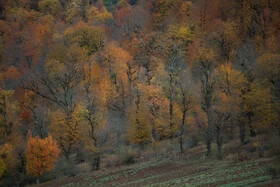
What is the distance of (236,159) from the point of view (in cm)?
2380

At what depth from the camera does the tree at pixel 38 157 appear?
107ft

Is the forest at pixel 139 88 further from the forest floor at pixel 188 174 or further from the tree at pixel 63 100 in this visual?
the forest floor at pixel 188 174

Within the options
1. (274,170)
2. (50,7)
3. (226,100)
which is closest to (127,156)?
(226,100)

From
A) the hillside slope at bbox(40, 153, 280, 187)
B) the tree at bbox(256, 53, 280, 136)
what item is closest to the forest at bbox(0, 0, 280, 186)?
the tree at bbox(256, 53, 280, 136)

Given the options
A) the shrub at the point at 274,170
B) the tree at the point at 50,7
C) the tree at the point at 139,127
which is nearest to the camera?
the shrub at the point at 274,170

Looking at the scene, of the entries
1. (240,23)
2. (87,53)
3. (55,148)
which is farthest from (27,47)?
(240,23)

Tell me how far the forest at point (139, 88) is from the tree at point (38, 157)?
0.12 m

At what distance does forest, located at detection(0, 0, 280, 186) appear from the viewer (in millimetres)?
31234

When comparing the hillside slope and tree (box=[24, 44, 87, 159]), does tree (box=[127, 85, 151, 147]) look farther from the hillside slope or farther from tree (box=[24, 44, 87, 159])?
tree (box=[24, 44, 87, 159])

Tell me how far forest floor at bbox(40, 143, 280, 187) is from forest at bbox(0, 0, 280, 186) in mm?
1930

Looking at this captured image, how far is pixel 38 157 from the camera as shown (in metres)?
33.0

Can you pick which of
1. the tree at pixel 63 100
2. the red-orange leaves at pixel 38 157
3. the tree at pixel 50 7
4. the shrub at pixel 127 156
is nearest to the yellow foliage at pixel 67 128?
the tree at pixel 63 100

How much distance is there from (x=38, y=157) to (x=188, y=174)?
64.4ft

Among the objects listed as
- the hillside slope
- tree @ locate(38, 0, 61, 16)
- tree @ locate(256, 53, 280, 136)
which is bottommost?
the hillside slope
